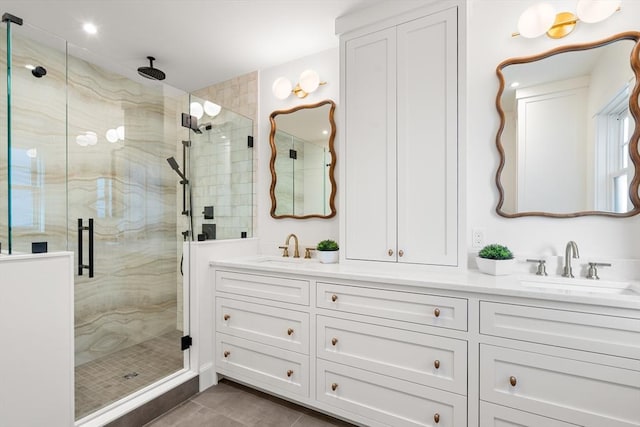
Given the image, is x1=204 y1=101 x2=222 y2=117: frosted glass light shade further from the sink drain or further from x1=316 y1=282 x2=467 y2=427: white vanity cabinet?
the sink drain

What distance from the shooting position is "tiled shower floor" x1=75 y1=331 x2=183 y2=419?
5.92 ft

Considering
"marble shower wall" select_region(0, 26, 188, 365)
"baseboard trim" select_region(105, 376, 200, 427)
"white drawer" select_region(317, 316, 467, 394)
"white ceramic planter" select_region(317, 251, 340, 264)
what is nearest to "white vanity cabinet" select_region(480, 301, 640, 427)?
"white drawer" select_region(317, 316, 467, 394)

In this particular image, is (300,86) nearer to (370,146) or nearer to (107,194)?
(370,146)

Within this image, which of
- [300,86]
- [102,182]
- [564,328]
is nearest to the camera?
[564,328]

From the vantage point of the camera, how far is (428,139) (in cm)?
196

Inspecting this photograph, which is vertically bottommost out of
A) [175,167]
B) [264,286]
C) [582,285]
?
[264,286]

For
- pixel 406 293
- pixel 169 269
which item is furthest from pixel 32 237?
pixel 406 293

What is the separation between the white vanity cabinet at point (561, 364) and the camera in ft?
4.00

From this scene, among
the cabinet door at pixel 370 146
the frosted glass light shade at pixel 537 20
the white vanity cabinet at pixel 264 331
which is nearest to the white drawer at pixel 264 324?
the white vanity cabinet at pixel 264 331

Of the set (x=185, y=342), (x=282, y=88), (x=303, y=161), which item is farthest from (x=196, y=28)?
(x=185, y=342)

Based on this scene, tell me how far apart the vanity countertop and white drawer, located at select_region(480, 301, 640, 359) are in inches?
2.6

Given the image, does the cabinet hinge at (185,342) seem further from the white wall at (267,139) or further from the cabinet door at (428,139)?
the cabinet door at (428,139)

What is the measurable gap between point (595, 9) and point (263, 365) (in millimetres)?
2875

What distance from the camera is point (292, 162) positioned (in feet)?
9.21
